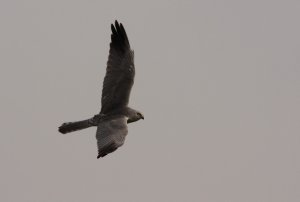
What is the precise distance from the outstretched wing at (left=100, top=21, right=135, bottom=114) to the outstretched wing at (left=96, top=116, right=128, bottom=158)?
1060mm

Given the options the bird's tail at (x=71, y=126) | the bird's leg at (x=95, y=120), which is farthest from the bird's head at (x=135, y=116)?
the bird's tail at (x=71, y=126)

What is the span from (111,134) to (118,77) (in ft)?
9.28

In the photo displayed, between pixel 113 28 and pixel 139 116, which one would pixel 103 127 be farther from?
pixel 113 28

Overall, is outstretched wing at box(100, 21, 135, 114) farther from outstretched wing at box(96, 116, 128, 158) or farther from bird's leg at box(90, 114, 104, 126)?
outstretched wing at box(96, 116, 128, 158)

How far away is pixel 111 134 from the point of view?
20859mm

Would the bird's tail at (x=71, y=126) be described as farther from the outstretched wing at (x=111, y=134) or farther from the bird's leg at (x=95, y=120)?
the outstretched wing at (x=111, y=134)

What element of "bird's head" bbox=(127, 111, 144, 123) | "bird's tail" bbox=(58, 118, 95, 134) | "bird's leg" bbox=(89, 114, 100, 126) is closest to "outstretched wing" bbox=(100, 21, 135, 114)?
"bird's head" bbox=(127, 111, 144, 123)

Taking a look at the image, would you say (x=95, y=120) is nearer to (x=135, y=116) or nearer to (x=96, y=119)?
(x=96, y=119)

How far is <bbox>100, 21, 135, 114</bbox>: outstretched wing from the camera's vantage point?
918 inches

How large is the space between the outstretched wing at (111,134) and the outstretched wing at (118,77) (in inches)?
41.7

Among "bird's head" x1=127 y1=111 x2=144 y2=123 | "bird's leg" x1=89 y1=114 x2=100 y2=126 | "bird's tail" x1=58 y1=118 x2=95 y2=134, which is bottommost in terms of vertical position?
"bird's tail" x1=58 y1=118 x2=95 y2=134

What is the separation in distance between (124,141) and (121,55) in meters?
3.66

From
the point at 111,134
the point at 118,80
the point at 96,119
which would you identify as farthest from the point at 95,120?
the point at 111,134

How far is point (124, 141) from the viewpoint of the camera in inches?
806
